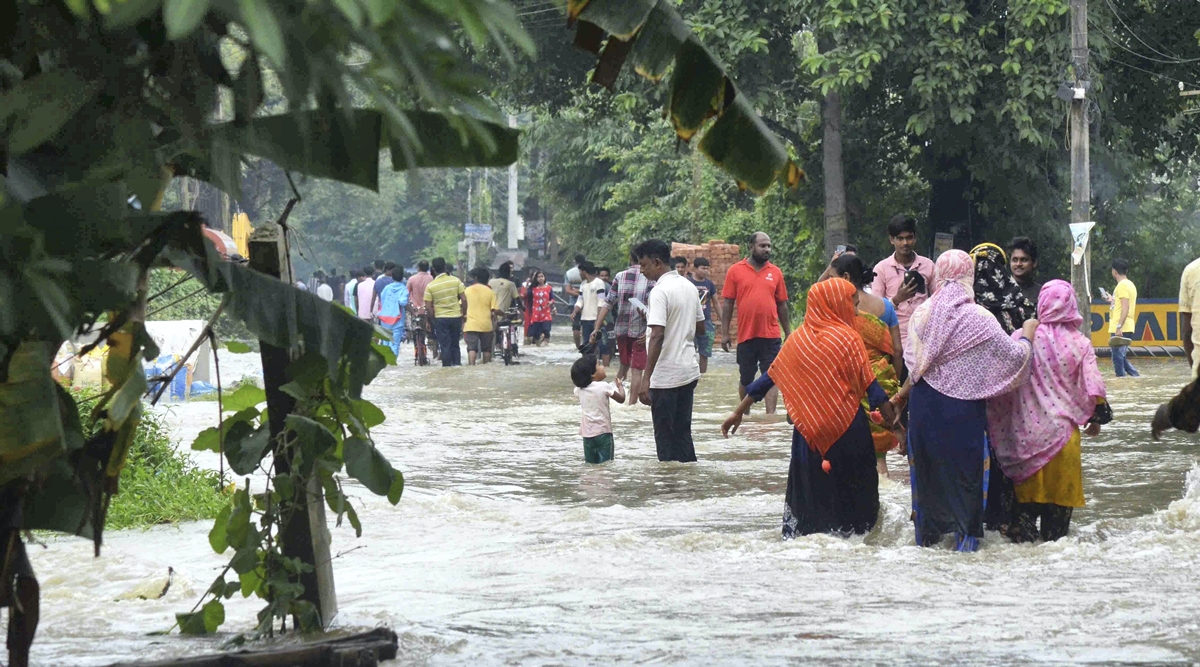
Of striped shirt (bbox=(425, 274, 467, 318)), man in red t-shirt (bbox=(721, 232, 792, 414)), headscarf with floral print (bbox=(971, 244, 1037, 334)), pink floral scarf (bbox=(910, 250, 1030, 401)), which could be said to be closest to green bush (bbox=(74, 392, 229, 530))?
pink floral scarf (bbox=(910, 250, 1030, 401))

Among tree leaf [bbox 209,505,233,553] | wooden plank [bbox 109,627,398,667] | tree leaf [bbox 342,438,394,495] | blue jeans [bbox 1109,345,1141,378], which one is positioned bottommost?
wooden plank [bbox 109,627,398,667]

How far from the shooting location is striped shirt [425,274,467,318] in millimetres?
24219

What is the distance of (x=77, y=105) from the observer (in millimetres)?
3920

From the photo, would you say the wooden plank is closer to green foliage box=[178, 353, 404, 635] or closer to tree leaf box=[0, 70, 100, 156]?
green foliage box=[178, 353, 404, 635]

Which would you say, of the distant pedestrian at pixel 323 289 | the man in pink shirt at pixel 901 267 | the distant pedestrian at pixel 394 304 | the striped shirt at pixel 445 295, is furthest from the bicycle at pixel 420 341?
the man in pink shirt at pixel 901 267

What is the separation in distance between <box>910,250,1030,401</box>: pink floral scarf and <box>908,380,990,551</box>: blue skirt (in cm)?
9

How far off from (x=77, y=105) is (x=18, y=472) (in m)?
1.04

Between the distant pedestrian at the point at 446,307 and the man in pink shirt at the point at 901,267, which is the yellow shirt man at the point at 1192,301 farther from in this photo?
the distant pedestrian at the point at 446,307

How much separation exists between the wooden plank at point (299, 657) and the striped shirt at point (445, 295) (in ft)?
61.5

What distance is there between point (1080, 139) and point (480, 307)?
9.33 meters

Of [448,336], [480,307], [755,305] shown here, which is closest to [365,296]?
[448,336]

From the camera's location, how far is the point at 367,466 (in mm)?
5395

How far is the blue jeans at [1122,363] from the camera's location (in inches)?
832

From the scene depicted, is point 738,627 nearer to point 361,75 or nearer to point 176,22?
point 361,75
